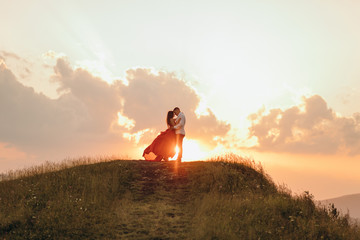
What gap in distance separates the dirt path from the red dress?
2.04 m

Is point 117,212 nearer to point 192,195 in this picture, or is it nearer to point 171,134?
A: point 192,195

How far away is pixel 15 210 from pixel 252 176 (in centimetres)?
1151

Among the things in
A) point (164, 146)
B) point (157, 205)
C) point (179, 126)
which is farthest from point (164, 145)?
point (157, 205)

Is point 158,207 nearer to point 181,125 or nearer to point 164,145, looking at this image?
point 181,125

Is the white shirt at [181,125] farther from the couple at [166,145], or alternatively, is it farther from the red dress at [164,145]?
the red dress at [164,145]

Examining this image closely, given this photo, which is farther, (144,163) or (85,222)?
(144,163)

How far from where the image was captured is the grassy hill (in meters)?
10.4

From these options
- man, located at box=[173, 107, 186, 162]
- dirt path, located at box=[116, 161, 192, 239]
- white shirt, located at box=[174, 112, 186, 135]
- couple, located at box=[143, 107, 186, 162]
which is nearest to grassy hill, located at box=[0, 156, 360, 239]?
dirt path, located at box=[116, 161, 192, 239]

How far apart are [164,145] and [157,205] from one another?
7573 mm

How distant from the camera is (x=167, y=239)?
9.84m

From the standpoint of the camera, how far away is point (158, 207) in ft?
40.9

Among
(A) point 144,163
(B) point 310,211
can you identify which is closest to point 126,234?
(B) point 310,211

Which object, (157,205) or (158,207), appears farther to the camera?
(157,205)

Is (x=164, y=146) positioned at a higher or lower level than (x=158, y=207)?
higher
